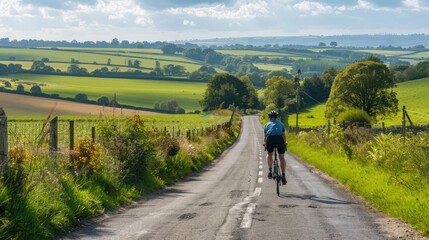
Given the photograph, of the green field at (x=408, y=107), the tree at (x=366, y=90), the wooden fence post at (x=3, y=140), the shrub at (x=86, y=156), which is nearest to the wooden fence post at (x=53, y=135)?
the shrub at (x=86, y=156)

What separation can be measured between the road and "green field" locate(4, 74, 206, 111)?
98470mm

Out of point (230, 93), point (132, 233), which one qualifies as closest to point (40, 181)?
point (132, 233)

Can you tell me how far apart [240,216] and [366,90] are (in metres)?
69.3

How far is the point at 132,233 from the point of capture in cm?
914

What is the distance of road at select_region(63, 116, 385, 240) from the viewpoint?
904 cm

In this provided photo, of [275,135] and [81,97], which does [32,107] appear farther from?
[275,135]

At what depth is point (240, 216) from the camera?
10.6 m

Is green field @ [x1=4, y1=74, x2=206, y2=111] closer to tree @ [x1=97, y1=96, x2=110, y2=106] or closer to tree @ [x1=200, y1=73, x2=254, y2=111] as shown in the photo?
tree @ [x1=97, y1=96, x2=110, y2=106]

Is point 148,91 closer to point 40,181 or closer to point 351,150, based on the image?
point 351,150

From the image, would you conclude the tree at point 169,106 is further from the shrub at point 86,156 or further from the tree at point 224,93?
the shrub at point 86,156

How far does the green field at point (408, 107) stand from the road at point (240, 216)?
2606 inches

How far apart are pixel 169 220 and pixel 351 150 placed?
48.0 ft

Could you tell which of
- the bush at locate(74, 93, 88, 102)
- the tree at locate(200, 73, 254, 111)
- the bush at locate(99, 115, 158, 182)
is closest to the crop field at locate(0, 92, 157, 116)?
the bush at locate(74, 93, 88, 102)

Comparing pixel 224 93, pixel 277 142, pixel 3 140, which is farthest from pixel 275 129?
pixel 224 93
